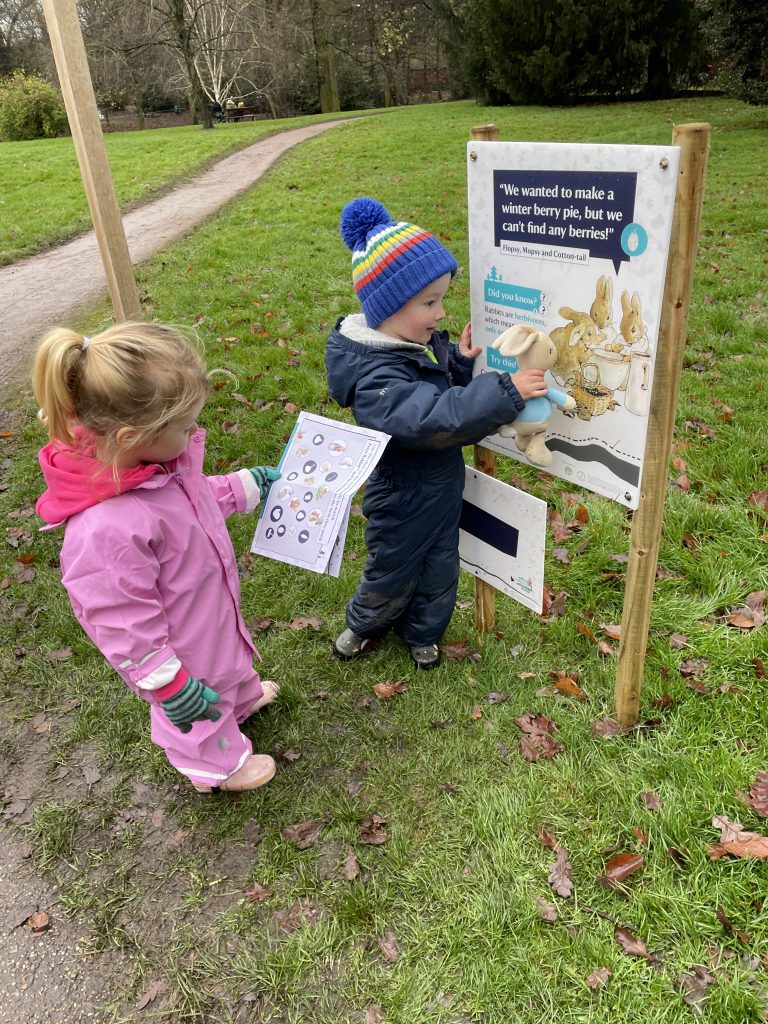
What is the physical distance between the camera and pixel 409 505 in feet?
9.07

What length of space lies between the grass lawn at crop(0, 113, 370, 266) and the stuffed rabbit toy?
9995mm

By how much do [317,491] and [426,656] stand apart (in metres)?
1.07

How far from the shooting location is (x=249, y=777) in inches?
108

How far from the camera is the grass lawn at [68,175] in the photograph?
1134 cm

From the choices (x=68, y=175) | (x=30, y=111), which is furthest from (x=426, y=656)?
(x=30, y=111)

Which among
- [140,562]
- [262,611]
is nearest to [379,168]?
[262,611]

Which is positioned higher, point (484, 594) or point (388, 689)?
point (484, 594)

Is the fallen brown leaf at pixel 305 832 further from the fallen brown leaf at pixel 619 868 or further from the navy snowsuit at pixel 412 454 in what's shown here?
the fallen brown leaf at pixel 619 868

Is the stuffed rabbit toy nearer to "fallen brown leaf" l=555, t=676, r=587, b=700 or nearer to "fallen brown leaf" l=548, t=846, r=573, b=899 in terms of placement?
"fallen brown leaf" l=555, t=676, r=587, b=700

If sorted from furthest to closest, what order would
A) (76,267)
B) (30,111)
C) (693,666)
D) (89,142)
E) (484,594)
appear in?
(30,111) < (76,267) < (89,142) < (484,594) < (693,666)

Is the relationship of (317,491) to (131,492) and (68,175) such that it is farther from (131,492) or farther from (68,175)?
(68,175)

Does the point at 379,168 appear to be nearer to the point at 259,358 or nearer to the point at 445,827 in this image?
the point at 259,358

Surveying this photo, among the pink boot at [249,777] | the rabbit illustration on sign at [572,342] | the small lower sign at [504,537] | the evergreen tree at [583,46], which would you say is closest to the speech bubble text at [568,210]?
the rabbit illustration on sign at [572,342]

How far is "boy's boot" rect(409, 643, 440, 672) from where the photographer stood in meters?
3.22
